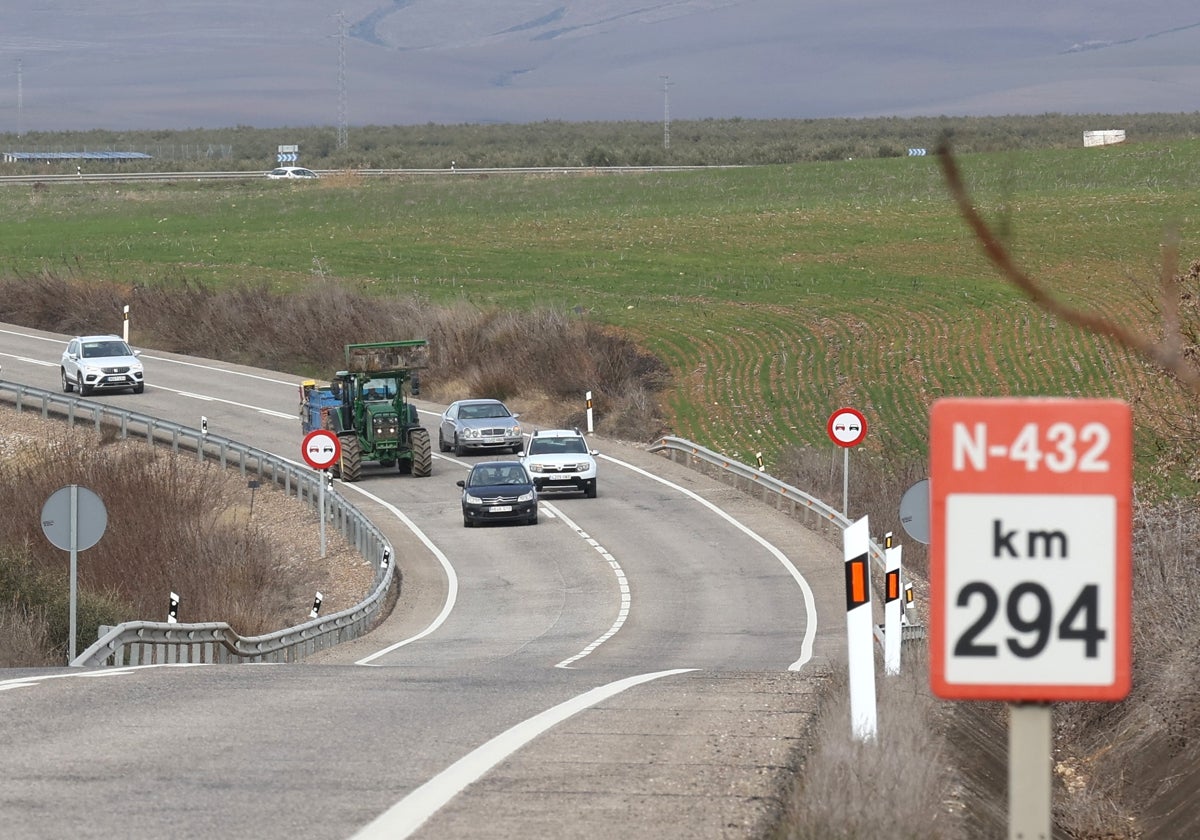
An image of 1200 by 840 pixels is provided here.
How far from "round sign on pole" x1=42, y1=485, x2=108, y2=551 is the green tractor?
70.8ft

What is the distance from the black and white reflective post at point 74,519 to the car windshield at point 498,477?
59.2 ft

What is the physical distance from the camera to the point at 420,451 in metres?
42.3

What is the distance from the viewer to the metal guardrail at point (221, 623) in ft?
61.1

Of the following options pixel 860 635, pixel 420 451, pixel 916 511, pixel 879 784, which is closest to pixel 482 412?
pixel 420 451

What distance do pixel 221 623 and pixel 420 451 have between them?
22.2m

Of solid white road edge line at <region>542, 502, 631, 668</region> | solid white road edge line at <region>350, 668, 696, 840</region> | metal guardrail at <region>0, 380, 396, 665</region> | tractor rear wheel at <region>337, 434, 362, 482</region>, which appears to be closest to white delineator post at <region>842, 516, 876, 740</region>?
solid white road edge line at <region>350, 668, 696, 840</region>

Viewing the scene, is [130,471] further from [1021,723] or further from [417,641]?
[1021,723]

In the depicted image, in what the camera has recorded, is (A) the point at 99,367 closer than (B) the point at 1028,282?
No

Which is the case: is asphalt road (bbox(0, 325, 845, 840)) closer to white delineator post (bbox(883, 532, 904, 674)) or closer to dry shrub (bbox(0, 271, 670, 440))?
white delineator post (bbox(883, 532, 904, 674))

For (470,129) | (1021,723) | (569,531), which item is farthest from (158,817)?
(470,129)

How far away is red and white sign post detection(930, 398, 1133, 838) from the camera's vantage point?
4.55 m

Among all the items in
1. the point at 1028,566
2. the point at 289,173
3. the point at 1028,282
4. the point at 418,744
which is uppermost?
the point at 289,173

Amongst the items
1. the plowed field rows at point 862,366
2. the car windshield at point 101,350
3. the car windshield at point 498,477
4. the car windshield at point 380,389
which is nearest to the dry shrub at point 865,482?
the plowed field rows at point 862,366

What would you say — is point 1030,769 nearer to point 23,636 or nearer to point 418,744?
point 418,744
